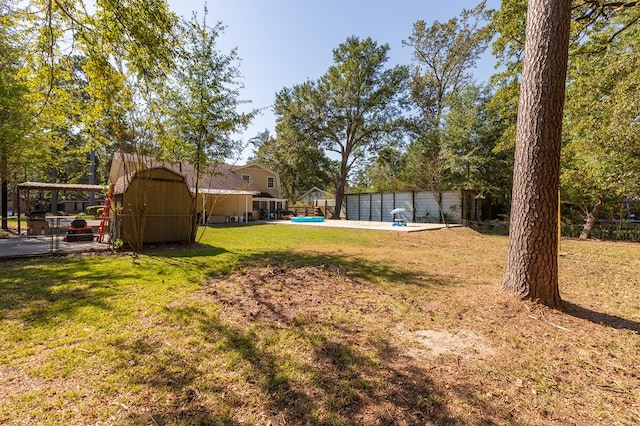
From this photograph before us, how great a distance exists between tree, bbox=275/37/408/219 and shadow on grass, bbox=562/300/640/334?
22970mm

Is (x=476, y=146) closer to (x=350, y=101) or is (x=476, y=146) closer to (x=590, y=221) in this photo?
(x=590, y=221)

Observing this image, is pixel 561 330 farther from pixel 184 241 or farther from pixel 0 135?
pixel 0 135

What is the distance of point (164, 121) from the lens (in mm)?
8305

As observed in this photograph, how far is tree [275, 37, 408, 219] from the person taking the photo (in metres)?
25.0

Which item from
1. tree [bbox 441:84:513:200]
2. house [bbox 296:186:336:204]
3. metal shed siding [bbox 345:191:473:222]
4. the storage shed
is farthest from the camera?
house [bbox 296:186:336:204]

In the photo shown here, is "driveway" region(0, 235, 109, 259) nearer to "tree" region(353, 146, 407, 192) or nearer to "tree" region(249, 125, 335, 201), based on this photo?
"tree" region(249, 125, 335, 201)

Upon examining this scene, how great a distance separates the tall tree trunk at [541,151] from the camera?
12.2ft

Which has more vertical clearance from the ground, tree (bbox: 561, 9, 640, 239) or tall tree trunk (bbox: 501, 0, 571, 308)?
tree (bbox: 561, 9, 640, 239)

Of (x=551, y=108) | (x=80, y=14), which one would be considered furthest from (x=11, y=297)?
(x=551, y=108)

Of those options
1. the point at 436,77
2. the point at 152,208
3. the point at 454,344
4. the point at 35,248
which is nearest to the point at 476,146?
the point at 436,77

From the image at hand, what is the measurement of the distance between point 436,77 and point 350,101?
8.54m

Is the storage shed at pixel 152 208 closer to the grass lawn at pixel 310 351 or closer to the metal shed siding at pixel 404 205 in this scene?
the grass lawn at pixel 310 351

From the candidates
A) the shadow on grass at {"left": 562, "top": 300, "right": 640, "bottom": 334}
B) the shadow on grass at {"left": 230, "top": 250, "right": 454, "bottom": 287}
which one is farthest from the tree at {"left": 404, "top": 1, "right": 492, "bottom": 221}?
the shadow on grass at {"left": 562, "top": 300, "right": 640, "bottom": 334}

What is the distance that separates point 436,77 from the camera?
2545cm
